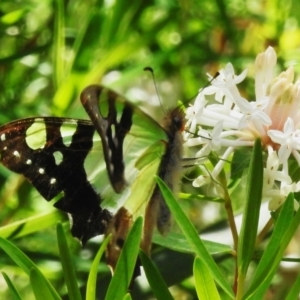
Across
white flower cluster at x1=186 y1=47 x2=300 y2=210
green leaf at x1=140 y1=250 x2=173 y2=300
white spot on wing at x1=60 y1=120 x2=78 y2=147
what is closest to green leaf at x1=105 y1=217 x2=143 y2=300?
green leaf at x1=140 y1=250 x2=173 y2=300

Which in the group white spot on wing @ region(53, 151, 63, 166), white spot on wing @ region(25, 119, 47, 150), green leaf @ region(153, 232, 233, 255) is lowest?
green leaf @ region(153, 232, 233, 255)

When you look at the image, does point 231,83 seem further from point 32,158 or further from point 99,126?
point 32,158

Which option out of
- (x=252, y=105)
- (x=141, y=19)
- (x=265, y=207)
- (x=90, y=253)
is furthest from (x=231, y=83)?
(x=141, y=19)

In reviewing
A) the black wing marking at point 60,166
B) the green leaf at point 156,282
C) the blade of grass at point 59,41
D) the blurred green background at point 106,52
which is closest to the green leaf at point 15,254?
the green leaf at point 156,282

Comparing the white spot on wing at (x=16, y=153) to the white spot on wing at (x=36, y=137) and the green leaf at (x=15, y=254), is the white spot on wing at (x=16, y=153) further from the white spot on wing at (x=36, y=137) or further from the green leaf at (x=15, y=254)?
the green leaf at (x=15, y=254)

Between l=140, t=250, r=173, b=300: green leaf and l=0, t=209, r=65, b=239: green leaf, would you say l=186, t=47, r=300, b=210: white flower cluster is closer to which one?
l=140, t=250, r=173, b=300: green leaf

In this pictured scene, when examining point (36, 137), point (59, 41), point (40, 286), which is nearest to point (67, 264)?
point (40, 286)
